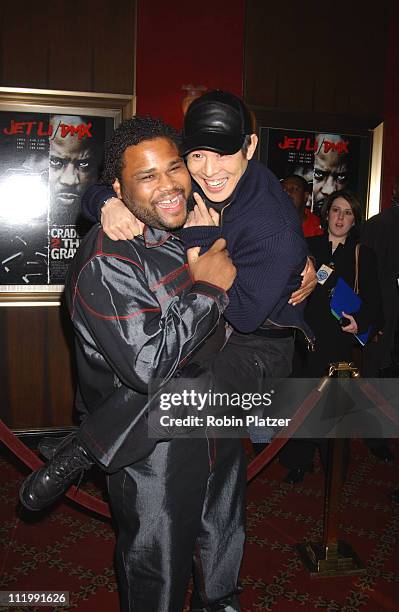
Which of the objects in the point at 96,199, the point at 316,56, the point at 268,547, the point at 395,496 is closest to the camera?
the point at 96,199

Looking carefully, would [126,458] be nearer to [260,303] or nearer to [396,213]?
[260,303]

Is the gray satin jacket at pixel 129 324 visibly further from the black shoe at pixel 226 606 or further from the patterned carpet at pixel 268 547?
the patterned carpet at pixel 268 547

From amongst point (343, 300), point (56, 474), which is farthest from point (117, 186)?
point (343, 300)

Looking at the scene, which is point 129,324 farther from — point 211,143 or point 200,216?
point 211,143

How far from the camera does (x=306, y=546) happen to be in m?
2.81

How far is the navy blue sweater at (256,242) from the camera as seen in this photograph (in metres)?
1.79

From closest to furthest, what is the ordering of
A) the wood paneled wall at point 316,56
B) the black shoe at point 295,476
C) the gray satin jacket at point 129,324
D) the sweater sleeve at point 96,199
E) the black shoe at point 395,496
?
the gray satin jacket at point 129,324, the sweater sleeve at point 96,199, the black shoe at point 395,496, the black shoe at point 295,476, the wood paneled wall at point 316,56

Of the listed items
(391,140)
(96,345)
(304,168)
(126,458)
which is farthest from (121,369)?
(391,140)

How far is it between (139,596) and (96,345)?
0.78 meters

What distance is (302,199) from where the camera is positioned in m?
4.57

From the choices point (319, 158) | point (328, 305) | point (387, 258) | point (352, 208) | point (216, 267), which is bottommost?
point (328, 305)

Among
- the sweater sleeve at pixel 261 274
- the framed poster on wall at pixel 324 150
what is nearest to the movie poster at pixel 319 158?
the framed poster on wall at pixel 324 150

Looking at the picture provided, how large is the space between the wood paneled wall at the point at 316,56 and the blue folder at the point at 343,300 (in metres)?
1.85

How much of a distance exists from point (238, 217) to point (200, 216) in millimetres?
125
